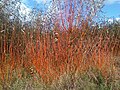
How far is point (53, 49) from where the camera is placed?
5445mm

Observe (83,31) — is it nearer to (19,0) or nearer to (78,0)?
(78,0)

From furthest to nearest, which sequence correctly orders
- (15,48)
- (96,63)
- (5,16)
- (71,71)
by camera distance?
(5,16)
(15,48)
(96,63)
(71,71)

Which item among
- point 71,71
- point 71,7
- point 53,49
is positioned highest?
point 71,7

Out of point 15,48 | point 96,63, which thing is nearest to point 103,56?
point 96,63

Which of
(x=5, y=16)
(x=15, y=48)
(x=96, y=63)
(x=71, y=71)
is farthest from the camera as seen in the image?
(x=5, y=16)

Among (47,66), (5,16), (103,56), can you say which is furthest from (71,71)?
(5,16)

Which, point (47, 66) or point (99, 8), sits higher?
point (99, 8)

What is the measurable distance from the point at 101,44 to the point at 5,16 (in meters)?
2.54

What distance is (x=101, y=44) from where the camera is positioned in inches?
238

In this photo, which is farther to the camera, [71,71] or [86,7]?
[86,7]

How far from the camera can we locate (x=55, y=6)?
558 cm

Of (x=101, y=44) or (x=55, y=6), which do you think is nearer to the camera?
(x=55, y=6)

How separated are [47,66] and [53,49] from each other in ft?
1.18

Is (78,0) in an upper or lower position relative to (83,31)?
upper
